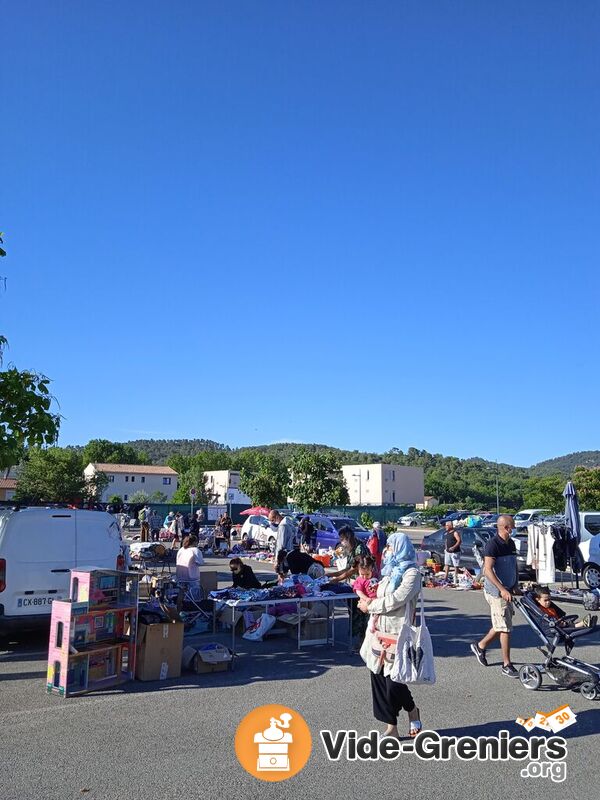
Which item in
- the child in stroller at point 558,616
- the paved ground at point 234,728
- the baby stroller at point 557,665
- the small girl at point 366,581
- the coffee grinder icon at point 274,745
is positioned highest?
the small girl at point 366,581

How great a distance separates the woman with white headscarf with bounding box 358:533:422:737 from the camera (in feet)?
18.9

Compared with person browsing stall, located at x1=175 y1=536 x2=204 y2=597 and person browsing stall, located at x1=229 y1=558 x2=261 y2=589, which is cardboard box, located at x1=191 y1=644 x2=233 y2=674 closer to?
person browsing stall, located at x1=229 y1=558 x2=261 y2=589

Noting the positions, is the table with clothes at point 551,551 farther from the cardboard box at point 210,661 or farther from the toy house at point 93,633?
the toy house at point 93,633

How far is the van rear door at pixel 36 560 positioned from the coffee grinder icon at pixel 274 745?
13.0ft

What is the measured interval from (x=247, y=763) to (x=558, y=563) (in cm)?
1396

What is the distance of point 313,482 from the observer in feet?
146

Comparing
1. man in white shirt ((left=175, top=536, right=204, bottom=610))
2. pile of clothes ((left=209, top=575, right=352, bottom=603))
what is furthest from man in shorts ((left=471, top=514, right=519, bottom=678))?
man in white shirt ((left=175, top=536, right=204, bottom=610))

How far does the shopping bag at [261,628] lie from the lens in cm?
1047

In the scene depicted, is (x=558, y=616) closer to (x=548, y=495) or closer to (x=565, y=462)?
(x=548, y=495)

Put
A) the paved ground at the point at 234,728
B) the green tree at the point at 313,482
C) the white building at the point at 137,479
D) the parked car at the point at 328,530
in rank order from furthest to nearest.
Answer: the white building at the point at 137,479 → the green tree at the point at 313,482 → the parked car at the point at 328,530 → the paved ground at the point at 234,728

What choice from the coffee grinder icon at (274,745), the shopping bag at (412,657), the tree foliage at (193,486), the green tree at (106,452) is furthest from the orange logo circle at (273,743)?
the green tree at (106,452)

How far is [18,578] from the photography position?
9023 millimetres

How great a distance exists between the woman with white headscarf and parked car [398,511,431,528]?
60.2 meters

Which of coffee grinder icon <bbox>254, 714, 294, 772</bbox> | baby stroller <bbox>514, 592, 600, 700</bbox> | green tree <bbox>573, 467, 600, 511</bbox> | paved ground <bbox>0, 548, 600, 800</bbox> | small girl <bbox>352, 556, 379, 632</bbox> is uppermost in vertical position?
green tree <bbox>573, 467, 600, 511</bbox>
